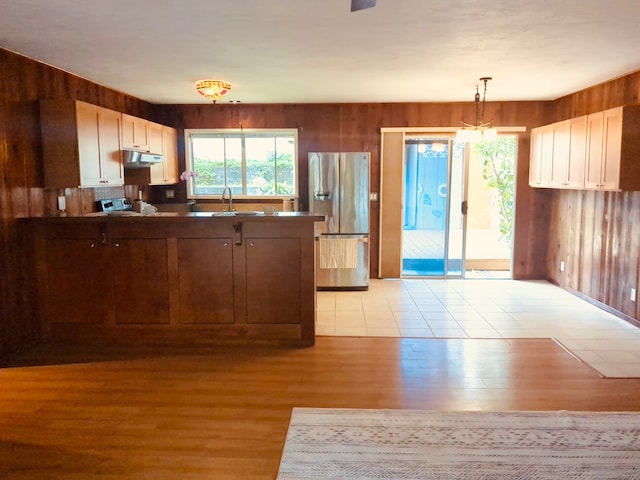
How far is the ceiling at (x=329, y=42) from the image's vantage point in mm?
2818

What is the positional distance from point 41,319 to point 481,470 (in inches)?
147

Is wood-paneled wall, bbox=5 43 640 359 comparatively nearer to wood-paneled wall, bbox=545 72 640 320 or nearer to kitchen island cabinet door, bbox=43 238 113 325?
wood-paneled wall, bbox=545 72 640 320

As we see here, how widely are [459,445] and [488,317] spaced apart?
256 cm

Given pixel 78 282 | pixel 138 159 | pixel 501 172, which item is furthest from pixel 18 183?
pixel 501 172

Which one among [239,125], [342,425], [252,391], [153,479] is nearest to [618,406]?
[342,425]

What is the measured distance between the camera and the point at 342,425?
2.62 meters

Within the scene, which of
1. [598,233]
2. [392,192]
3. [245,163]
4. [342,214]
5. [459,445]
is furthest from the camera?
[245,163]

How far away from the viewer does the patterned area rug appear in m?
2.20

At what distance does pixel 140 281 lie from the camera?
3994 millimetres

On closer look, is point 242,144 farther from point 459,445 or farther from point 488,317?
point 459,445

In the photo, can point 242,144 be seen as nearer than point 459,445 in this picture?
No

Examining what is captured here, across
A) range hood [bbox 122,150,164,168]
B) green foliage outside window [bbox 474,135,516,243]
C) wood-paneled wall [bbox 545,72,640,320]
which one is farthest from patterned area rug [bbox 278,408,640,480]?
green foliage outside window [bbox 474,135,516,243]

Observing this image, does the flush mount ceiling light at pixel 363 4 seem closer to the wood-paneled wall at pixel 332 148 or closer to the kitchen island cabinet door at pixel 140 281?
the kitchen island cabinet door at pixel 140 281

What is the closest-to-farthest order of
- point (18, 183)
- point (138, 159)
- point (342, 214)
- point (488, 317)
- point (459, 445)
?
point (459, 445)
point (18, 183)
point (488, 317)
point (138, 159)
point (342, 214)
